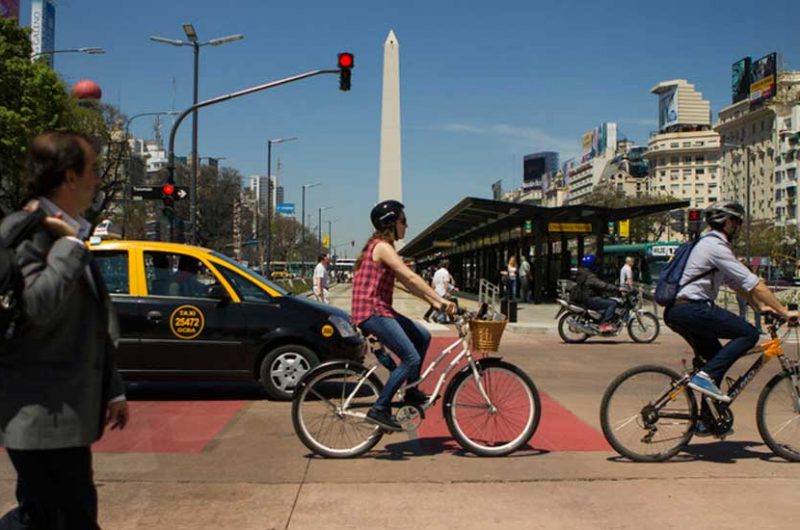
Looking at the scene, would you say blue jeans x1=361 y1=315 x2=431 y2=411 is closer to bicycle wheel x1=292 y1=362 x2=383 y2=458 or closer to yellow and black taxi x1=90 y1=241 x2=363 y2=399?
bicycle wheel x1=292 y1=362 x2=383 y2=458

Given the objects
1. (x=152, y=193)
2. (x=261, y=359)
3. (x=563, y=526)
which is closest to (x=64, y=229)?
(x=563, y=526)

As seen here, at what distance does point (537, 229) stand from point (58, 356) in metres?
28.3

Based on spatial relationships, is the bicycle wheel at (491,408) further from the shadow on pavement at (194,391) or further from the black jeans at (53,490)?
the black jeans at (53,490)

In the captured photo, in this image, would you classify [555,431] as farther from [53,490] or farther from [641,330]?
[641,330]

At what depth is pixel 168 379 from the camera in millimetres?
8000

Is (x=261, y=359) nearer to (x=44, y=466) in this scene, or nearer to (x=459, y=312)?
(x=459, y=312)

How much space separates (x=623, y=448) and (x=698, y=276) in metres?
1.31

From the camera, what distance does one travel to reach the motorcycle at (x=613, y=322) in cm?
1512

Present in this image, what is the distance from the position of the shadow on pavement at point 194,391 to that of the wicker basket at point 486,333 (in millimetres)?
3705

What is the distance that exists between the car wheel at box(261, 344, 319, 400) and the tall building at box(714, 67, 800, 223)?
360 ft

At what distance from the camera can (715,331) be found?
5.32 m

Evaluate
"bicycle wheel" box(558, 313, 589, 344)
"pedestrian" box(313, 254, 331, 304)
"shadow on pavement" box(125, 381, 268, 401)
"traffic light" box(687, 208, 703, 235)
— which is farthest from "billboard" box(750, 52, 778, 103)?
"shadow on pavement" box(125, 381, 268, 401)

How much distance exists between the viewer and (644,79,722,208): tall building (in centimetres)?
14475

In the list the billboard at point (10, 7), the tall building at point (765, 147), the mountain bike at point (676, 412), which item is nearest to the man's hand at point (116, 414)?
the mountain bike at point (676, 412)
